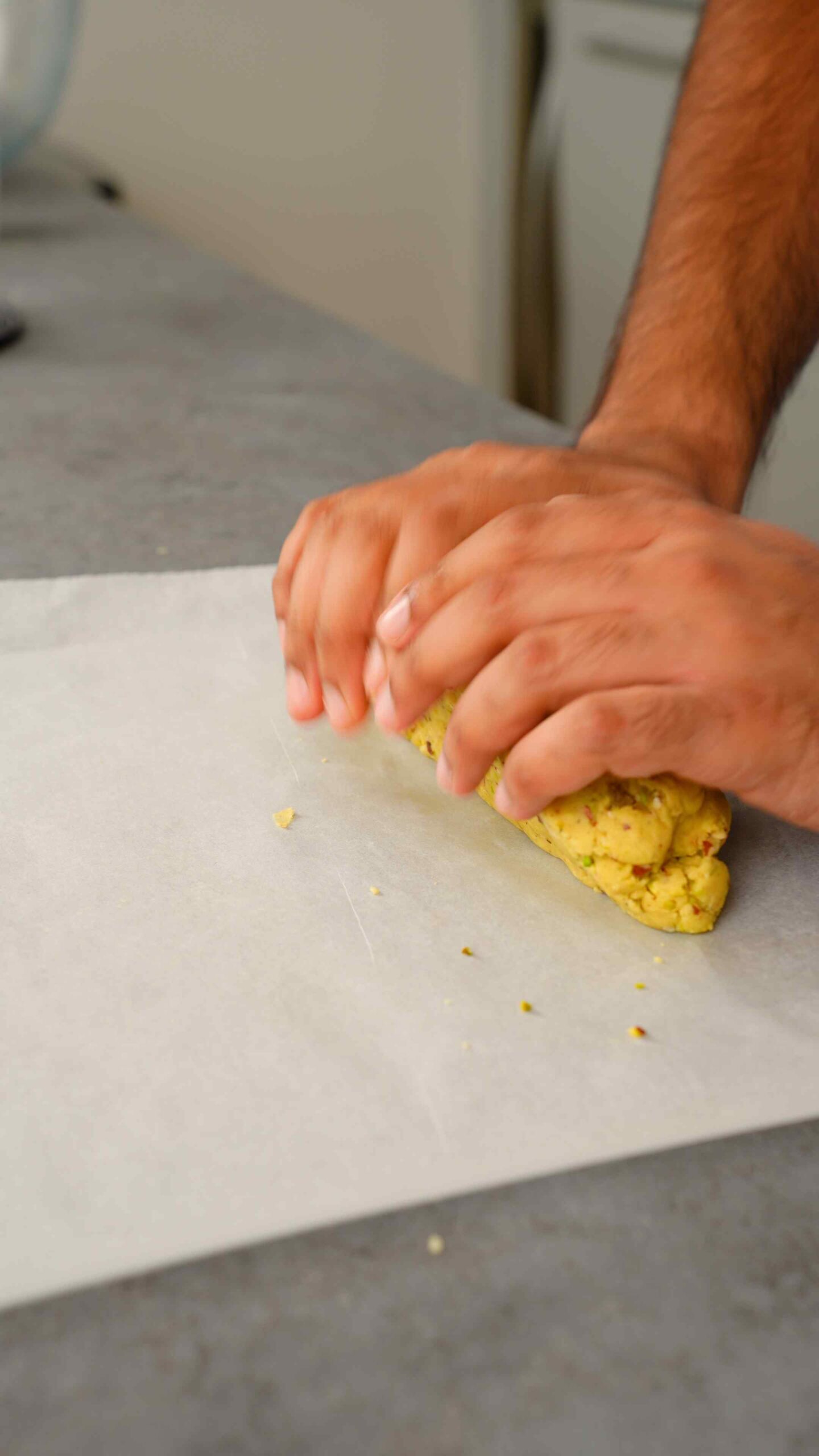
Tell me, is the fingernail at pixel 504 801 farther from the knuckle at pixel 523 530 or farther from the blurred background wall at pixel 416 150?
the blurred background wall at pixel 416 150

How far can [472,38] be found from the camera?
2859mm

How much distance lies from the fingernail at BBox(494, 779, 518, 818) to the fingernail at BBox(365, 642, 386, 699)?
0.10m

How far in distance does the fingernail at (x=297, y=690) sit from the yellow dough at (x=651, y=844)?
0.15 m

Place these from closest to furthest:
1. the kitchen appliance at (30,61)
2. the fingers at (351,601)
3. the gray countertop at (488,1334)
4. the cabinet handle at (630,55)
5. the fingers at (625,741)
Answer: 1. the gray countertop at (488,1334)
2. the fingers at (625,741)
3. the fingers at (351,601)
4. the kitchen appliance at (30,61)
5. the cabinet handle at (630,55)

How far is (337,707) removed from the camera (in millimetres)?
672

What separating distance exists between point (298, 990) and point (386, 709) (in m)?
0.16


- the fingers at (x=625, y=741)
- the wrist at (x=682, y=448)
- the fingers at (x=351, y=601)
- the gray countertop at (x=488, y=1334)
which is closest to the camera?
the gray countertop at (x=488, y=1334)

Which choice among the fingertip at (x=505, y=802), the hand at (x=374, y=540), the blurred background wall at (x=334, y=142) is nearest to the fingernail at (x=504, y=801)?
the fingertip at (x=505, y=802)

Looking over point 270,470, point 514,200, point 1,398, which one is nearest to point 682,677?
point 270,470

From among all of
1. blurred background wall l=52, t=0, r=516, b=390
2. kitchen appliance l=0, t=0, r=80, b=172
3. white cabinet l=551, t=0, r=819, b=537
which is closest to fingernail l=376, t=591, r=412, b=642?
kitchen appliance l=0, t=0, r=80, b=172

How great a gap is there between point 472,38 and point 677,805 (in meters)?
2.80

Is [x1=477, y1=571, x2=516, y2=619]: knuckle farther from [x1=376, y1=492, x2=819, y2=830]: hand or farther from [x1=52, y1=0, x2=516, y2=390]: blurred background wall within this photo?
[x1=52, y1=0, x2=516, y2=390]: blurred background wall

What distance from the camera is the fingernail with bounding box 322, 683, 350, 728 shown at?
67 centimetres

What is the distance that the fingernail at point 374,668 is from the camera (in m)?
0.64
